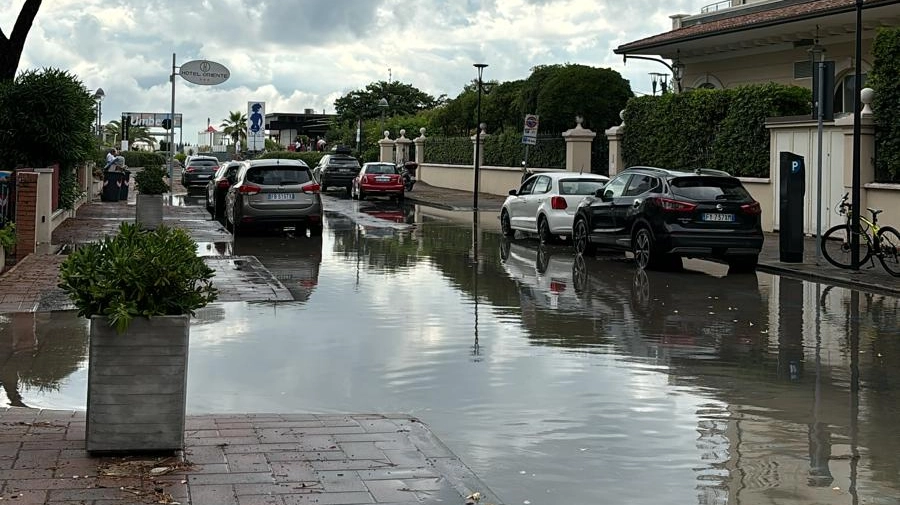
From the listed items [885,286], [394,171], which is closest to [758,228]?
[885,286]

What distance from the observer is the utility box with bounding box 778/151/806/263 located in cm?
1878

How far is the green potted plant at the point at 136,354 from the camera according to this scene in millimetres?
6219

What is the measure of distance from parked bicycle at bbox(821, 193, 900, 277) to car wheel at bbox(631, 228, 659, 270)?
104 inches

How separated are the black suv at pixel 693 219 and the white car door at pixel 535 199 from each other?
463cm

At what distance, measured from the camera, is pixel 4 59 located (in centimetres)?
2614

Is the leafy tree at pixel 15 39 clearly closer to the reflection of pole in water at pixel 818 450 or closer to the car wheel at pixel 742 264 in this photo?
the car wheel at pixel 742 264

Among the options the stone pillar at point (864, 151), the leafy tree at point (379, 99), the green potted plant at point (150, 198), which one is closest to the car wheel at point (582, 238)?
the stone pillar at point (864, 151)

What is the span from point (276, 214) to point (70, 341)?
14.0 metres

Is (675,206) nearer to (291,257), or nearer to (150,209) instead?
(291,257)

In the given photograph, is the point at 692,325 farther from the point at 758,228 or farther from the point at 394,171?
the point at 394,171

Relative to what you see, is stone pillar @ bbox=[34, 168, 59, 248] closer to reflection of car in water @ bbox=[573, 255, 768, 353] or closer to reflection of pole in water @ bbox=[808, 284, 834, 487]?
reflection of car in water @ bbox=[573, 255, 768, 353]

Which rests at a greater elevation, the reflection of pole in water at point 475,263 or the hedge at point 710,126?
the hedge at point 710,126

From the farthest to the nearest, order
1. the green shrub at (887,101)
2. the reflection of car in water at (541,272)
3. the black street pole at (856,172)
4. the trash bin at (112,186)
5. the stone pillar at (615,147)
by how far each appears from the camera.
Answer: the trash bin at (112,186) → the stone pillar at (615,147) → the green shrub at (887,101) → the black street pole at (856,172) → the reflection of car in water at (541,272)

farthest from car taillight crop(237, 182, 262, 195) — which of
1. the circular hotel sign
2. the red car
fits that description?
the red car
